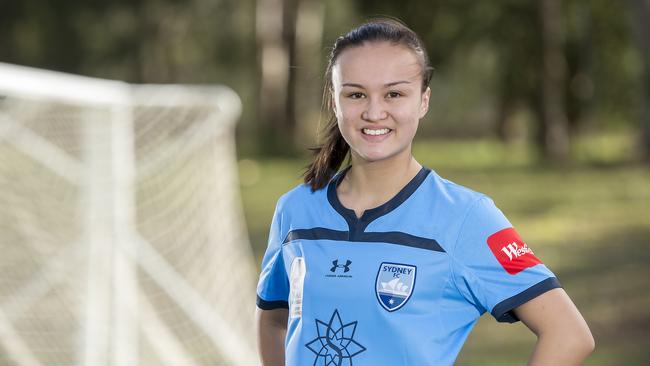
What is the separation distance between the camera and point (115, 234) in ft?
21.3

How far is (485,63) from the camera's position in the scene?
40062mm

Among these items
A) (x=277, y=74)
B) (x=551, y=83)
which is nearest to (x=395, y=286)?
(x=551, y=83)

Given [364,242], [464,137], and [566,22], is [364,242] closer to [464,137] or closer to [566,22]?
[566,22]

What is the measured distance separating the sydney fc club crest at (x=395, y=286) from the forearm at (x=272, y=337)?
391 millimetres

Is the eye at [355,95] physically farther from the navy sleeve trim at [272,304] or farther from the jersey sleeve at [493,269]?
the navy sleeve trim at [272,304]

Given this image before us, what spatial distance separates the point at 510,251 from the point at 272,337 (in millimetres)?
601

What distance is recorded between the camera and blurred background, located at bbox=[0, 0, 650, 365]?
10391 mm

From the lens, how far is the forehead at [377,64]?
2.16 metres

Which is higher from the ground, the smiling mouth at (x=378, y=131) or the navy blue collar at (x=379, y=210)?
the smiling mouth at (x=378, y=131)

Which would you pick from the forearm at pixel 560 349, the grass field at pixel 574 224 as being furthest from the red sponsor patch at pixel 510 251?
the grass field at pixel 574 224

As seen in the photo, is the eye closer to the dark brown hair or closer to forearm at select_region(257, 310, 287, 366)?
the dark brown hair

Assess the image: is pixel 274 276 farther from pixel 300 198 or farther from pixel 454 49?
pixel 454 49

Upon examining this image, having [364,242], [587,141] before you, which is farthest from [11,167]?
[587,141]

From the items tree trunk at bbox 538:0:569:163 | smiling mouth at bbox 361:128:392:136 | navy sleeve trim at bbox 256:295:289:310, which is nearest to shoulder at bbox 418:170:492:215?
smiling mouth at bbox 361:128:392:136
